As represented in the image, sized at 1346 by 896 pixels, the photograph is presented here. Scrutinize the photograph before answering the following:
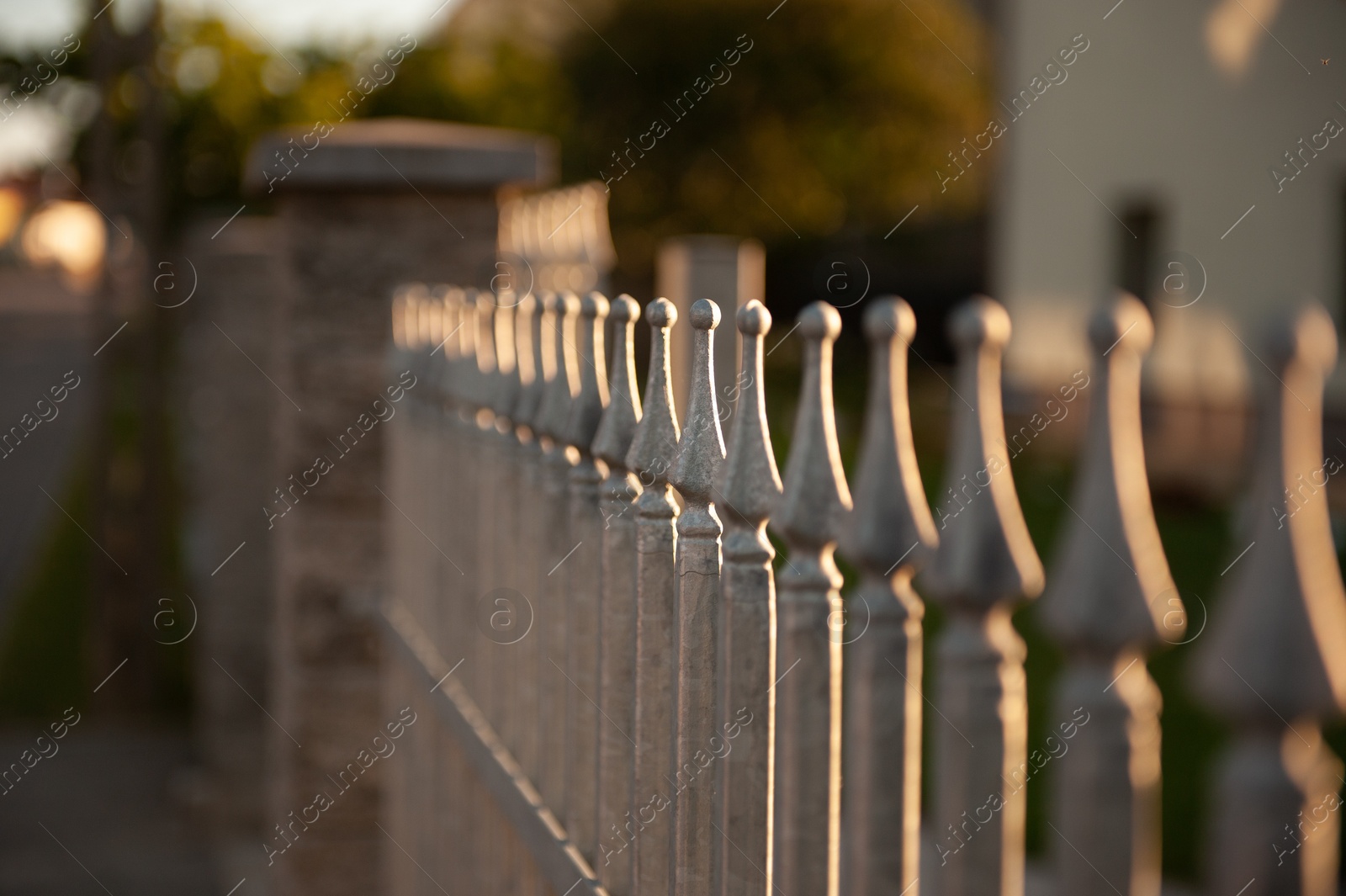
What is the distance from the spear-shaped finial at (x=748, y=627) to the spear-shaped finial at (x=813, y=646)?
0.36 ft

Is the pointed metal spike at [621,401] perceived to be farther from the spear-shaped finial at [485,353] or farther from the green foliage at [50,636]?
the green foliage at [50,636]

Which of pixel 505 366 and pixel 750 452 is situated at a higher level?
pixel 505 366

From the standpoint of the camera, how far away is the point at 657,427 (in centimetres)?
174

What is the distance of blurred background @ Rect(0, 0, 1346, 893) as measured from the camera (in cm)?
690

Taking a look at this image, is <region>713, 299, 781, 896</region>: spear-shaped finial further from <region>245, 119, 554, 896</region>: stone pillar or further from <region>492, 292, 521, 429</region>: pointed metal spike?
<region>245, 119, 554, 896</region>: stone pillar

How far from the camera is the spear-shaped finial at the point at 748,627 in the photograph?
1.45m

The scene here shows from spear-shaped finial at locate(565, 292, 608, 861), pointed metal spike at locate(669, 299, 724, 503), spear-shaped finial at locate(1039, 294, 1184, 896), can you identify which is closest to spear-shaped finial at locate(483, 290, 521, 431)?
spear-shaped finial at locate(565, 292, 608, 861)

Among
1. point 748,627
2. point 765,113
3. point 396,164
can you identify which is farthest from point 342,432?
point 765,113

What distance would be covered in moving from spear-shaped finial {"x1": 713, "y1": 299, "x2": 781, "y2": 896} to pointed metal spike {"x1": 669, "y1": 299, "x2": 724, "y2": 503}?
0.26ft

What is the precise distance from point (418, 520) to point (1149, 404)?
11.8 m

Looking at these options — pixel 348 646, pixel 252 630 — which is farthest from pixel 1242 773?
pixel 252 630

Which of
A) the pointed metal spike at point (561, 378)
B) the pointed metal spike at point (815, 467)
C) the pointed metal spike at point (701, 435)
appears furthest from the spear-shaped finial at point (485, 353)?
the pointed metal spike at point (815, 467)

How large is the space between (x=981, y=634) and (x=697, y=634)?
0.61m

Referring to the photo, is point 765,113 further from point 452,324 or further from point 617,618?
point 617,618
